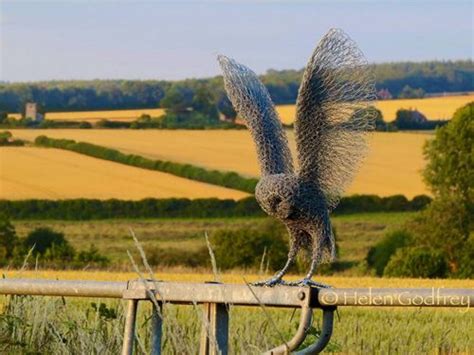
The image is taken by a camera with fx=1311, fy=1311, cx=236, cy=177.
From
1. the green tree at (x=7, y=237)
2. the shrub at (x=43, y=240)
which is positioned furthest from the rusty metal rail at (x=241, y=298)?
the green tree at (x=7, y=237)

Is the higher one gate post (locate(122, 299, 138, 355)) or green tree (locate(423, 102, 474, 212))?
gate post (locate(122, 299, 138, 355))

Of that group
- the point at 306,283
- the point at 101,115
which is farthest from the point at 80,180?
the point at 306,283

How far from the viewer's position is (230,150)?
55.0 m

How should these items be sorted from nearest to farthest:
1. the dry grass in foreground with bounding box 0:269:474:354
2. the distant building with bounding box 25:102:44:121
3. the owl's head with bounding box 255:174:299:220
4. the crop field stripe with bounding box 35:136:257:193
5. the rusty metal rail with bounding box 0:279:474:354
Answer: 1. the rusty metal rail with bounding box 0:279:474:354
2. the owl's head with bounding box 255:174:299:220
3. the dry grass in foreground with bounding box 0:269:474:354
4. the crop field stripe with bounding box 35:136:257:193
5. the distant building with bounding box 25:102:44:121

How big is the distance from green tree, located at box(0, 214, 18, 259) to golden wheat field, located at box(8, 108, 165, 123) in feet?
55.2

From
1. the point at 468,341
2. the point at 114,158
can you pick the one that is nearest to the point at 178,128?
the point at 114,158

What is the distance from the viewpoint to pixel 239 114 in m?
5.00

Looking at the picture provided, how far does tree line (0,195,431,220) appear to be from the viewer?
157ft

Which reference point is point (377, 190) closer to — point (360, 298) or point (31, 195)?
point (31, 195)

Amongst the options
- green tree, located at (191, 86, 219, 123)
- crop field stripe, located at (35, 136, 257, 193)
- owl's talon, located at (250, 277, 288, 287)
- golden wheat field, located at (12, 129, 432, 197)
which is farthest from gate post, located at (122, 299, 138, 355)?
green tree, located at (191, 86, 219, 123)

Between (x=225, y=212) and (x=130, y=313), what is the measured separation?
146 feet

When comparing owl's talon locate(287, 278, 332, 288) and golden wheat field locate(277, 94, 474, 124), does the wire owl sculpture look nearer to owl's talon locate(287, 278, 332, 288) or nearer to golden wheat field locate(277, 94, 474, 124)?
owl's talon locate(287, 278, 332, 288)

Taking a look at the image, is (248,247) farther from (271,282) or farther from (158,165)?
(271,282)

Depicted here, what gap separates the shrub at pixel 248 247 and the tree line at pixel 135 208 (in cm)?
592
